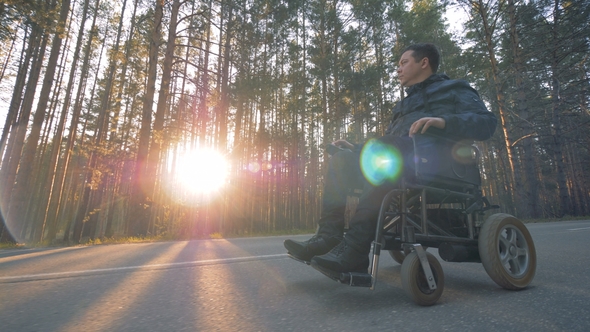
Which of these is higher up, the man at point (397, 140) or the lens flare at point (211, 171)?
the lens flare at point (211, 171)

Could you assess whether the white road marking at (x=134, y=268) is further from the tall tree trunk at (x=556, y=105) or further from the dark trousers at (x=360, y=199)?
the tall tree trunk at (x=556, y=105)

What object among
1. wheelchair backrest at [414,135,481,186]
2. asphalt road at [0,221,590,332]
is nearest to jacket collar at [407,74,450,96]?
wheelchair backrest at [414,135,481,186]

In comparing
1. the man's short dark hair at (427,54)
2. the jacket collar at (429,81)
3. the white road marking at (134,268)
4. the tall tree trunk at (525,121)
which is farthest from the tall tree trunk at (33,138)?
the tall tree trunk at (525,121)

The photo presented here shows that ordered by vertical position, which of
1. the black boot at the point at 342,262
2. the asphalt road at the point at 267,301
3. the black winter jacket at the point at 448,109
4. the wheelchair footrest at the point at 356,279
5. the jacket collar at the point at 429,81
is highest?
the jacket collar at the point at 429,81

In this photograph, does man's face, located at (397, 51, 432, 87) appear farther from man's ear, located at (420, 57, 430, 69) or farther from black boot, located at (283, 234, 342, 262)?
black boot, located at (283, 234, 342, 262)

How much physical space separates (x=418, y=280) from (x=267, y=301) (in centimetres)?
83

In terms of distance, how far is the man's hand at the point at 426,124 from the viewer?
6.04ft

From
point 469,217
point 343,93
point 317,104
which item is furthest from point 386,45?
point 469,217

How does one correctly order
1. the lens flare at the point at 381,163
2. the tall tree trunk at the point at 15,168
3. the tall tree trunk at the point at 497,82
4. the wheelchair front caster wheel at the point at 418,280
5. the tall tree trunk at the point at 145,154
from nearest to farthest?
1. the wheelchair front caster wheel at the point at 418,280
2. the lens flare at the point at 381,163
3. the tall tree trunk at the point at 145,154
4. the tall tree trunk at the point at 15,168
5. the tall tree trunk at the point at 497,82

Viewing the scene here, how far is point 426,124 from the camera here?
184cm

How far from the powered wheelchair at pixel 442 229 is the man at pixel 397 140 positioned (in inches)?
3.0

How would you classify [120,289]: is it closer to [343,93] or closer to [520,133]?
[343,93]

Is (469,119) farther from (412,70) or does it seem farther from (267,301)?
(267,301)

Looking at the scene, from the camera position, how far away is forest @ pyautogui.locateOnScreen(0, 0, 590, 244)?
1094 centimetres
